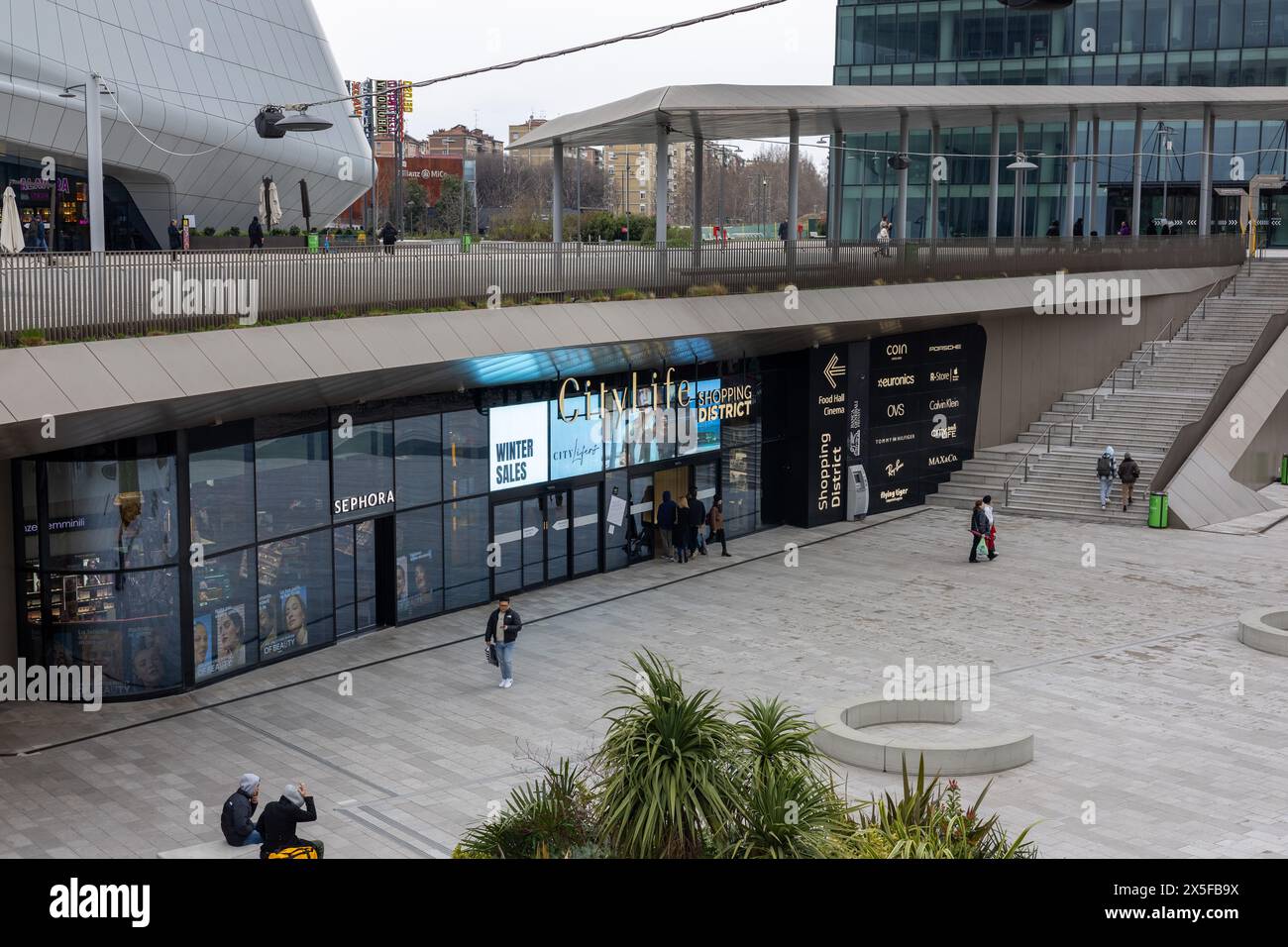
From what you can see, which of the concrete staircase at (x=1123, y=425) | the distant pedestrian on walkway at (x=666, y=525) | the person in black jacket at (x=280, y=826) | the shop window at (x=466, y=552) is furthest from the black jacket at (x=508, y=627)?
the concrete staircase at (x=1123, y=425)

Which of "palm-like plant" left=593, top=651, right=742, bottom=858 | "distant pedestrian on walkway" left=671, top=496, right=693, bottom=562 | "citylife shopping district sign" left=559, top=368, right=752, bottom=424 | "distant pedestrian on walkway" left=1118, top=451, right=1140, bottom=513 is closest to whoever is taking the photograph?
"palm-like plant" left=593, top=651, right=742, bottom=858

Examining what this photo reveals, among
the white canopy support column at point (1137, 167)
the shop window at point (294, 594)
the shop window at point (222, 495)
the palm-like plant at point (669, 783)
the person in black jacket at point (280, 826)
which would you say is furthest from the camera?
the white canopy support column at point (1137, 167)

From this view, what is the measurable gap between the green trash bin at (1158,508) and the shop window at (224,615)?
819 inches

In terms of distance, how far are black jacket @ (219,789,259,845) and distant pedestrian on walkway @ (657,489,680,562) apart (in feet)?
50.0

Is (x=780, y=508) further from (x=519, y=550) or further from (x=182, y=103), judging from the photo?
(x=182, y=103)

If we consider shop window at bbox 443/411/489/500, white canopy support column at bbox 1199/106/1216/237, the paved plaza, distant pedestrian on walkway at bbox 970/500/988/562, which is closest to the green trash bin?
the paved plaza

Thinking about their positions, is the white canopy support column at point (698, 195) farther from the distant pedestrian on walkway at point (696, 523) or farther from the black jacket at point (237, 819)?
the black jacket at point (237, 819)

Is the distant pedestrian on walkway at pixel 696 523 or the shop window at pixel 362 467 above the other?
the shop window at pixel 362 467

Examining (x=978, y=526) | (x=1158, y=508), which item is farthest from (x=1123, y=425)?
(x=978, y=526)

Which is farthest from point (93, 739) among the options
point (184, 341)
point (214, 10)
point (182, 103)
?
point (214, 10)

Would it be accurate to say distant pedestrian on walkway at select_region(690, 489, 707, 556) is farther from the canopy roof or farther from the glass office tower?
the glass office tower

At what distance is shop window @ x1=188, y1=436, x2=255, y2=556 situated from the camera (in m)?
20.1

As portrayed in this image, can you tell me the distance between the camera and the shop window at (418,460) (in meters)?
23.4

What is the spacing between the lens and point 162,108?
1548 inches
